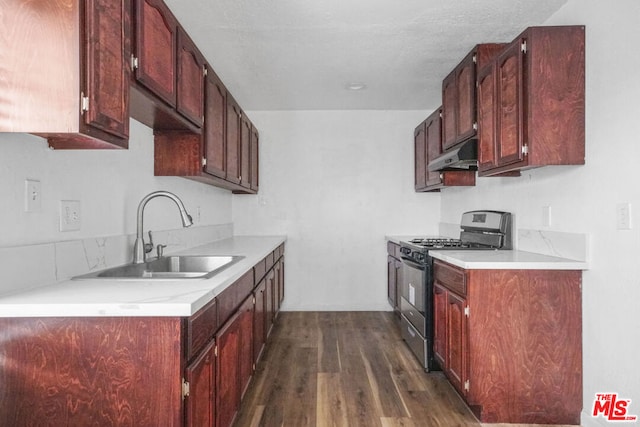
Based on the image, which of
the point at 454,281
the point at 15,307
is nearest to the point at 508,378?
the point at 454,281

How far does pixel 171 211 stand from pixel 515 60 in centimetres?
235

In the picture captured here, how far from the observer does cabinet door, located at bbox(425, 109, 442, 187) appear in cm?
353

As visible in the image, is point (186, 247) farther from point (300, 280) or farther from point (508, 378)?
point (508, 378)

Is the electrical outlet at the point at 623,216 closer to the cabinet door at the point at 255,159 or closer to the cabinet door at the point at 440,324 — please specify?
the cabinet door at the point at 440,324

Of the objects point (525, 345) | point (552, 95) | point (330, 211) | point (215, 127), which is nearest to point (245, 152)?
point (215, 127)

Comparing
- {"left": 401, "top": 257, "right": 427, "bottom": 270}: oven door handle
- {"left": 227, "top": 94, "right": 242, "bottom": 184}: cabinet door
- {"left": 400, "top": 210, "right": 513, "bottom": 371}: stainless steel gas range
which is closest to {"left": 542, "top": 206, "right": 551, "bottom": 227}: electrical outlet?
{"left": 400, "top": 210, "right": 513, "bottom": 371}: stainless steel gas range

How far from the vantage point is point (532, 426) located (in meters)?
2.10

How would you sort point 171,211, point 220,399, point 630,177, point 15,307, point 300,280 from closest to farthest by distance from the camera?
point 15,307, point 220,399, point 630,177, point 171,211, point 300,280

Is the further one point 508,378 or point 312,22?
point 312,22

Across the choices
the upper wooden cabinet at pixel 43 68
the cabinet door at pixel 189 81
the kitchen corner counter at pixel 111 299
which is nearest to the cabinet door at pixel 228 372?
the kitchen corner counter at pixel 111 299

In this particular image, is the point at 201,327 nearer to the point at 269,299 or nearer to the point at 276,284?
the point at 269,299

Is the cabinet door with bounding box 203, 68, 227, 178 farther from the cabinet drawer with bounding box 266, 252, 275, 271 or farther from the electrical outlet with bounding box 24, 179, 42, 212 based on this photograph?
the electrical outlet with bounding box 24, 179, 42, 212

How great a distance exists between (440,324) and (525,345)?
610mm

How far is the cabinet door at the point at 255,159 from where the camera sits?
403 centimetres
